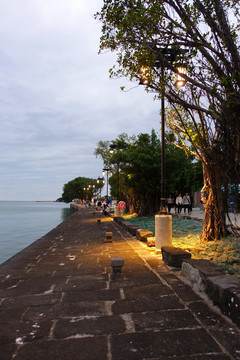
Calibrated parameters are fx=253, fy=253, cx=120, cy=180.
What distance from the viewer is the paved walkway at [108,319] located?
2.45 metres

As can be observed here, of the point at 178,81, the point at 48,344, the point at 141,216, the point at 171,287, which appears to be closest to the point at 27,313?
the point at 48,344

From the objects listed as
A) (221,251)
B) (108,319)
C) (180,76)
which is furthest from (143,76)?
(108,319)

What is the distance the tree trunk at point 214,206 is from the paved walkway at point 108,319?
3.36 metres

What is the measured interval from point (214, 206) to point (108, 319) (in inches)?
230

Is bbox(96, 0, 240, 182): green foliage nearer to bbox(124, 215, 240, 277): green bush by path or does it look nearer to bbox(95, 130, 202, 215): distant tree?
bbox(124, 215, 240, 277): green bush by path

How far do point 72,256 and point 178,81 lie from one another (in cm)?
526

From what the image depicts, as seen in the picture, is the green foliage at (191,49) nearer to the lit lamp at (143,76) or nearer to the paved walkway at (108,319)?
the lit lamp at (143,76)

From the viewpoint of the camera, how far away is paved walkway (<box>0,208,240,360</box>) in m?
2.45

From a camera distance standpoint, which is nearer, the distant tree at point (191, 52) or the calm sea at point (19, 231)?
the distant tree at point (191, 52)

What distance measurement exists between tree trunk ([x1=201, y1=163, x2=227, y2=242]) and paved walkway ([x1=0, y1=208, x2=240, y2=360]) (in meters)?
3.36

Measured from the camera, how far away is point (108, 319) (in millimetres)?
3082

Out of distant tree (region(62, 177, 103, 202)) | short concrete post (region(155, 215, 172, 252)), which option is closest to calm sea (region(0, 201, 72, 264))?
short concrete post (region(155, 215, 172, 252))

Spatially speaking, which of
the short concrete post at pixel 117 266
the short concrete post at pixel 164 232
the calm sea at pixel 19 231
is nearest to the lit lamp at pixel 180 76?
the short concrete post at pixel 164 232

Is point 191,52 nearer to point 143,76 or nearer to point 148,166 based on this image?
point 143,76
